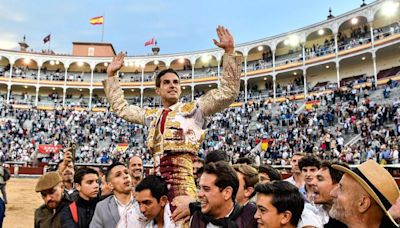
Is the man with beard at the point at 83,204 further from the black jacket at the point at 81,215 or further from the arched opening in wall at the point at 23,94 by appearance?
the arched opening in wall at the point at 23,94

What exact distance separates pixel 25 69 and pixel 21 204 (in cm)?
3471

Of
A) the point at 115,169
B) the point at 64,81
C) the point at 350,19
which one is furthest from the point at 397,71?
the point at 64,81

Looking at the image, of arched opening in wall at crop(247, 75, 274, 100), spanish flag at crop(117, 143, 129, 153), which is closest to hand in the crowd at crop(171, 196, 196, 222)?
spanish flag at crop(117, 143, 129, 153)

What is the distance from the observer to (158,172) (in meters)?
2.53

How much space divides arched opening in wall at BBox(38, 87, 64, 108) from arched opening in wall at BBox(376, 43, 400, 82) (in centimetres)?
3387

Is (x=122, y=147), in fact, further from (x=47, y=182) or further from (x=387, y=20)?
(x=387, y=20)

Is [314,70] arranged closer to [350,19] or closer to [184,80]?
[350,19]

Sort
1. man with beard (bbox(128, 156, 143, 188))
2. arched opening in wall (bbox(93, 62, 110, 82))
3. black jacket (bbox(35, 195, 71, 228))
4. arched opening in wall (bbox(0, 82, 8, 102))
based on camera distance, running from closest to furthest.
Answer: black jacket (bbox(35, 195, 71, 228)), man with beard (bbox(128, 156, 143, 188)), arched opening in wall (bbox(0, 82, 8, 102)), arched opening in wall (bbox(93, 62, 110, 82))

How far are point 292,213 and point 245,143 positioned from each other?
2085 cm

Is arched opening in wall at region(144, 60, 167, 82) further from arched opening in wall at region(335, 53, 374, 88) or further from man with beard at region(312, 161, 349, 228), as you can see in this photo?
man with beard at region(312, 161, 349, 228)

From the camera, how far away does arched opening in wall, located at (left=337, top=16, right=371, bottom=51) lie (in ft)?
95.3

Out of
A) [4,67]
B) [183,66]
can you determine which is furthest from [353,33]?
[4,67]

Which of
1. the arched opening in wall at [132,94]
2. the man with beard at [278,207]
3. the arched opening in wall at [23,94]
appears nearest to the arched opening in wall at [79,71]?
the arched opening in wall at [23,94]

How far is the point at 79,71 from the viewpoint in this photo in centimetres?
4406
